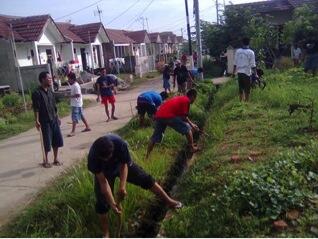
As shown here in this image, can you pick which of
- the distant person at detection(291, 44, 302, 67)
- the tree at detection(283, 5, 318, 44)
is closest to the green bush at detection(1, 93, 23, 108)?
the distant person at detection(291, 44, 302, 67)

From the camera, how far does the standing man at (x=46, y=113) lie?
26.8ft

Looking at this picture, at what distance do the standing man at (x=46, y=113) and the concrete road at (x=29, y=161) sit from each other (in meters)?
0.51

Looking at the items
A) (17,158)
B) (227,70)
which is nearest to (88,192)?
(17,158)

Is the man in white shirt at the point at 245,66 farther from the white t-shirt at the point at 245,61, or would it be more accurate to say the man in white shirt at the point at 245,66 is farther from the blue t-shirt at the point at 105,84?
the blue t-shirt at the point at 105,84

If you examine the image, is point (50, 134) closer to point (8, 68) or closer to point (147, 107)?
point (147, 107)

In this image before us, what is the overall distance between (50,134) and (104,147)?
402cm

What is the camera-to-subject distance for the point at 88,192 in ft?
18.5

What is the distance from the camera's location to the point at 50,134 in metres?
8.37

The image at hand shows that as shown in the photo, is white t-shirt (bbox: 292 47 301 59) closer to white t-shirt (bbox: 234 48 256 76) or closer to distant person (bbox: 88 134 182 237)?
white t-shirt (bbox: 234 48 256 76)

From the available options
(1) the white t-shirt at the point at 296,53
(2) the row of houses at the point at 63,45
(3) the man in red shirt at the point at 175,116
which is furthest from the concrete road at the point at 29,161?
(1) the white t-shirt at the point at 296,53

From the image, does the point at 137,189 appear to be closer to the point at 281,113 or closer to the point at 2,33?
the point at 281,113

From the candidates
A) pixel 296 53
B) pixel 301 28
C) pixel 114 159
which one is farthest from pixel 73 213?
pixel 301 28

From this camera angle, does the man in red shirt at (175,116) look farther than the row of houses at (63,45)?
No

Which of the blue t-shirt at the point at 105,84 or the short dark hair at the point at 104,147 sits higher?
the short dark hair at the point at 104,147
